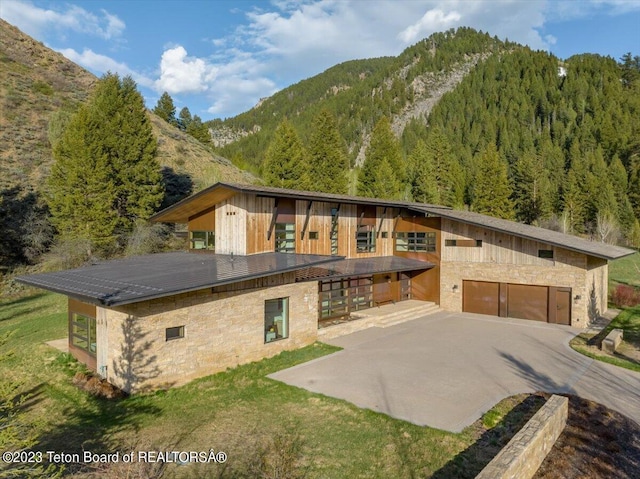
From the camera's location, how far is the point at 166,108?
60.4m

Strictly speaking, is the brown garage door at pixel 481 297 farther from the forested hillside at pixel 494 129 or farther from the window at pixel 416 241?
the forested hillside at pixel 494 129

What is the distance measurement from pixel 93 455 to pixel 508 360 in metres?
11.0

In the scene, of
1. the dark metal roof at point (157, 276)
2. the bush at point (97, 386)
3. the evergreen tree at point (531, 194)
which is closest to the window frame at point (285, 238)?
the dark metal roof at point (157, 276)

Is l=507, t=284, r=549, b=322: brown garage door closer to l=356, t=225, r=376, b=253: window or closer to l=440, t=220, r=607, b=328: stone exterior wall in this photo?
l=440, t=220, r=607, b=328: stone exterior wall

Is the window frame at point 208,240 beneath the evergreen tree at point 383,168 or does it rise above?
beneath

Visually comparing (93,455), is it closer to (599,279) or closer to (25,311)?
(25,311)

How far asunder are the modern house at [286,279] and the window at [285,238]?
4 centimetres

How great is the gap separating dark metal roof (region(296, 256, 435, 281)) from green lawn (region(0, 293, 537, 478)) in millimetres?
4536

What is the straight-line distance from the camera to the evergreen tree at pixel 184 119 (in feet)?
207

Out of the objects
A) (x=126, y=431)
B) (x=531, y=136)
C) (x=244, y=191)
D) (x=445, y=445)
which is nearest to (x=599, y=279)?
(x=445, y=445)

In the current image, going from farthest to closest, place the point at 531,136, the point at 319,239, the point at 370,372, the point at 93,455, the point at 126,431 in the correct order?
the point at 531,136 → the point at 319,239 → the point at 370,372 → the point at 126,431 → the point at 93,455

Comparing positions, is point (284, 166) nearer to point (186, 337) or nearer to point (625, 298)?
point (186, 337)

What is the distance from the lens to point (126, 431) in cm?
771

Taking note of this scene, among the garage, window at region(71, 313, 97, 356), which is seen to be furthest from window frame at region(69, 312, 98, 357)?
the garage
